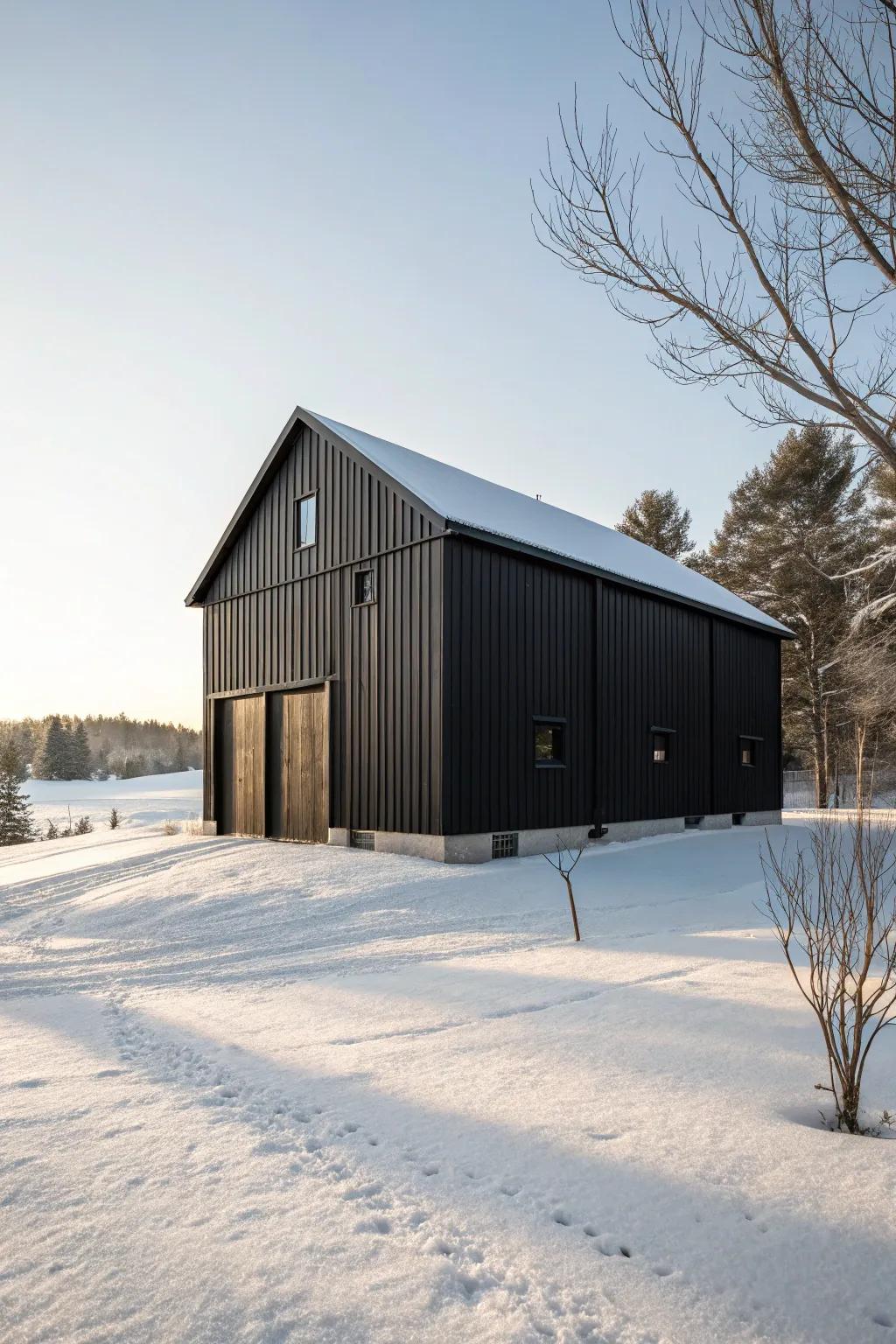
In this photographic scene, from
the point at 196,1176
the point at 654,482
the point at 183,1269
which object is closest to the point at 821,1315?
the point at 183,1269

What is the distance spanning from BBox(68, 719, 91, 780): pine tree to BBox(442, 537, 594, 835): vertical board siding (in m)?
59.5

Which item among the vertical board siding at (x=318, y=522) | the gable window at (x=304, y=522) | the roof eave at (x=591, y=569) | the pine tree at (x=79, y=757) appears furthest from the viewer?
the pine tree at (x=79, y=757)

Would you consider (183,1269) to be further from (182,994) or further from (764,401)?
(764,401)

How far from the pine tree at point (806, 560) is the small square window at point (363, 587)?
1943 cm

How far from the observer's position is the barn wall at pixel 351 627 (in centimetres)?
1212

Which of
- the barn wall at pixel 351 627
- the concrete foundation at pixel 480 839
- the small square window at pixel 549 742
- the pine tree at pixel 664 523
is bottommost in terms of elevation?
the concrete foundation at pixel 480 839

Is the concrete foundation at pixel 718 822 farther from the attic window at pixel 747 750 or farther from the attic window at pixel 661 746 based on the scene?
the attic window at pixel 661 746

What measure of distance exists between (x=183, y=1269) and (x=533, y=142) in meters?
8.35

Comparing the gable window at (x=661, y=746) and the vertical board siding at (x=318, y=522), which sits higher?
the vertical board siding at (x=318, y=522)

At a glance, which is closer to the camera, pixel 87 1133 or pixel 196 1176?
pixel 196 1176

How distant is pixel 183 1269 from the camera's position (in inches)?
103

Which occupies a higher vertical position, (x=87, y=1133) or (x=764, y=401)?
(x=764, y=401)

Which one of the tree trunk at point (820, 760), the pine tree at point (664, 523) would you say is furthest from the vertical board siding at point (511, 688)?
the pine tree at point (664, 523)

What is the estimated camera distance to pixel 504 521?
13.7 meters
